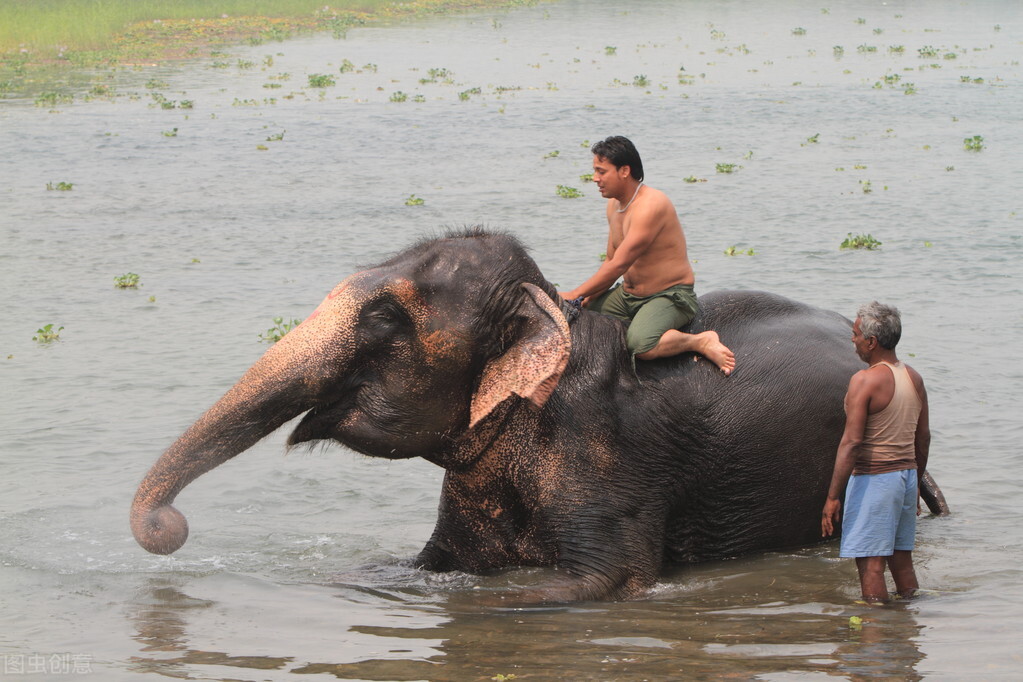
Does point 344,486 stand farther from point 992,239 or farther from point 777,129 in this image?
point 777,129

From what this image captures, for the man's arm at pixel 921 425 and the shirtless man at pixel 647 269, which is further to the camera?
the shirtless man at pixel 647 269

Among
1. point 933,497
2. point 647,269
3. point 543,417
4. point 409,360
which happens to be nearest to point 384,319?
point 409,360

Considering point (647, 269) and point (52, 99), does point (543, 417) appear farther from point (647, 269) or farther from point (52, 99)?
point (52, 99)

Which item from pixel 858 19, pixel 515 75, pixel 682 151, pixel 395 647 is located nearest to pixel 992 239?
pixel 682 151

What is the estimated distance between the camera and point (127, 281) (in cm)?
1295

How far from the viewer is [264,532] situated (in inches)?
292

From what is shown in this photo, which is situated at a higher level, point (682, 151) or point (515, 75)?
point (515, 75)

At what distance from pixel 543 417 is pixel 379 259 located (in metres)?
7.73

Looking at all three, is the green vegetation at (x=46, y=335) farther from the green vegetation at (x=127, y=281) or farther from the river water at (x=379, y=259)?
the green vegetation at (x=127, y=281)

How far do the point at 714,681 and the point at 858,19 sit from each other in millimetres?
45169

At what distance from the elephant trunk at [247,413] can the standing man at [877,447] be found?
2.11 metres

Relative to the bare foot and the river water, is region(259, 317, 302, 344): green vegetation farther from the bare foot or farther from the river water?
the bare foot

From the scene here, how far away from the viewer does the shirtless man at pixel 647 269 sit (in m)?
6.31

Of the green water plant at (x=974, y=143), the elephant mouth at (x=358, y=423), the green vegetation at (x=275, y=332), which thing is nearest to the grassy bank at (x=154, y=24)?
the green water plant at (x=974, y=143)
